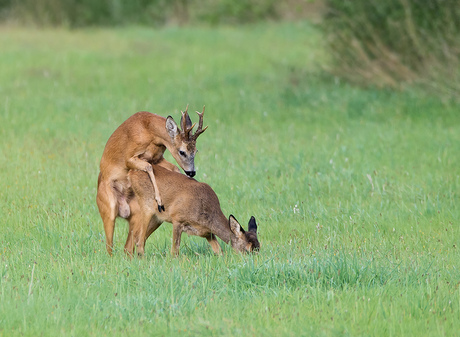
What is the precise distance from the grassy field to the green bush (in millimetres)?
808

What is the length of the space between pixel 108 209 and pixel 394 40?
13482mm

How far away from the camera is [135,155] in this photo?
788 centimetres

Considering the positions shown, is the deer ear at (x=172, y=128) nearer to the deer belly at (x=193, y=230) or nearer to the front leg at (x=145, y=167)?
the front leg at (x=145, y=167)

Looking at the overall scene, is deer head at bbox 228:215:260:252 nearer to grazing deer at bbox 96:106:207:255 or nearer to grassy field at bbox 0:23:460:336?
grassy field at bbox 0:23:460:336

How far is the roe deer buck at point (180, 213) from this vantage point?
7.53m

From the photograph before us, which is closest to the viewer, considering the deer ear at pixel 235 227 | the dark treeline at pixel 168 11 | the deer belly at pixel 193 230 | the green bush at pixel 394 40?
the deer ear at pixel 235 227

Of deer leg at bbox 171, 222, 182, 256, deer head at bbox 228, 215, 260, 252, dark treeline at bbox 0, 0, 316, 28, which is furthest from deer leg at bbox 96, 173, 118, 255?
dark treeline at bbox 0, 0, 316, 28

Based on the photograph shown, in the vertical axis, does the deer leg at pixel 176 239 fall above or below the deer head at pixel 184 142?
below

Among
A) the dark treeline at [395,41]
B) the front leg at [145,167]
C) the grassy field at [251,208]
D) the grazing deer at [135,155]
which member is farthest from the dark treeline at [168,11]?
the front leg at [145,167]

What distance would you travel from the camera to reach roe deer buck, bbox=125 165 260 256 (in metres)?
7.53

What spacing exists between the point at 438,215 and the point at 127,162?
3775 millimetres

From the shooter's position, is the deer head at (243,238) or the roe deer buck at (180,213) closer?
the deer head at (243,238)

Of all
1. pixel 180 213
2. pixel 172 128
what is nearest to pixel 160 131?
pixel 172 128

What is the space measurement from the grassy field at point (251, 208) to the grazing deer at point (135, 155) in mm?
442
